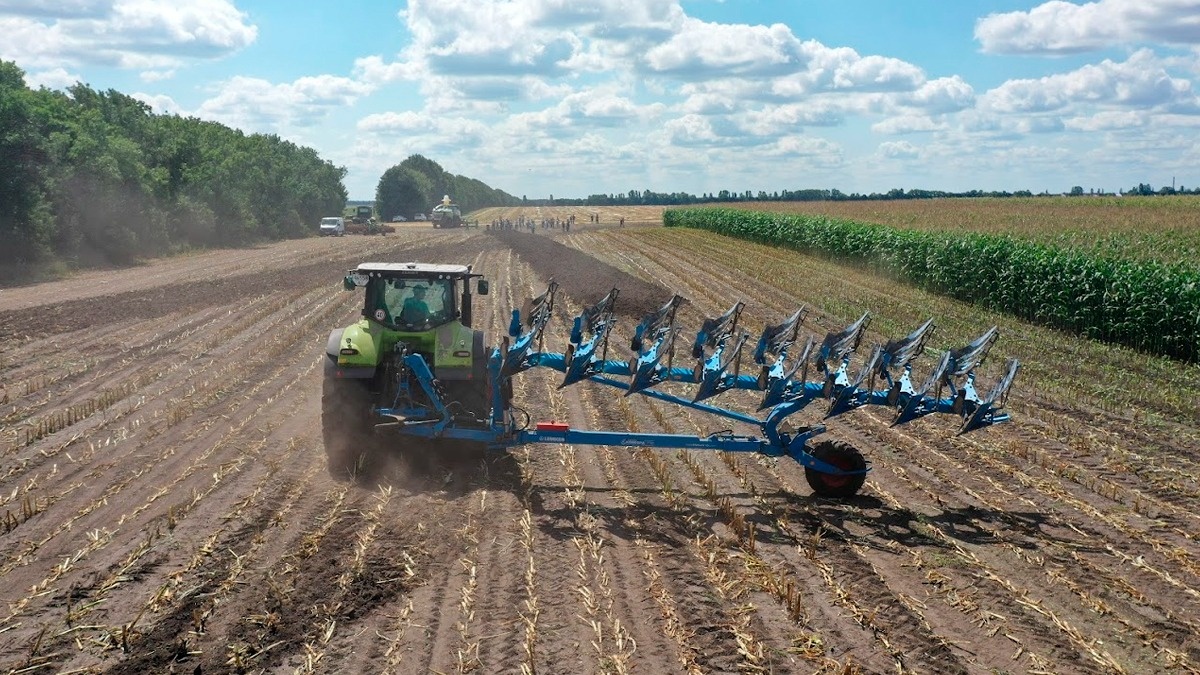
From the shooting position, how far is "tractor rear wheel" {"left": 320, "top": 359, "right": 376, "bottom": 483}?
970cm

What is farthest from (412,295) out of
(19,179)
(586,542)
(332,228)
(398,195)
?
(398,195)

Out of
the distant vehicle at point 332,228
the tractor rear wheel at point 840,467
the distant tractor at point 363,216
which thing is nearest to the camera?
the tractor rear wheel at point 840,467

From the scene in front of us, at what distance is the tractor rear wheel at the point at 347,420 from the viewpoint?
970 cm

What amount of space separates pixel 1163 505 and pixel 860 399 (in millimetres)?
2863

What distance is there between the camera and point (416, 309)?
406 inches

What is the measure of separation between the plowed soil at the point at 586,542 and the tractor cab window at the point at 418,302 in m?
1.45

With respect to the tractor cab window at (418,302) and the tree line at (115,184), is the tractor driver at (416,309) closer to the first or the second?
the tractor cab window at (418,302)

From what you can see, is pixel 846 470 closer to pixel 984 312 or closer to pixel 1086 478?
pixel 1086 478

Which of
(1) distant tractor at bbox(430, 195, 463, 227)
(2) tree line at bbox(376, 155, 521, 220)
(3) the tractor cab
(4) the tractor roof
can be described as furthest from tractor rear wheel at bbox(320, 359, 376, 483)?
(2) tree line at bbox(376, 155, 521, 220)

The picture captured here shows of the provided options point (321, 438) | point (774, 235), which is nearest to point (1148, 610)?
point (321, 438)

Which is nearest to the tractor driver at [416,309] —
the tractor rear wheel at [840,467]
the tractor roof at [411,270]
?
the tractor roof at [411,270]

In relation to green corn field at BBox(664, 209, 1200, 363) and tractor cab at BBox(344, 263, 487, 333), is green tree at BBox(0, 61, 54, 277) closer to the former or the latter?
tractor cab at BBox(344, 263, 487, 333)

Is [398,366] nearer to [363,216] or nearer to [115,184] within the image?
[115,184]

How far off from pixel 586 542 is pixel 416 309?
3502mm
